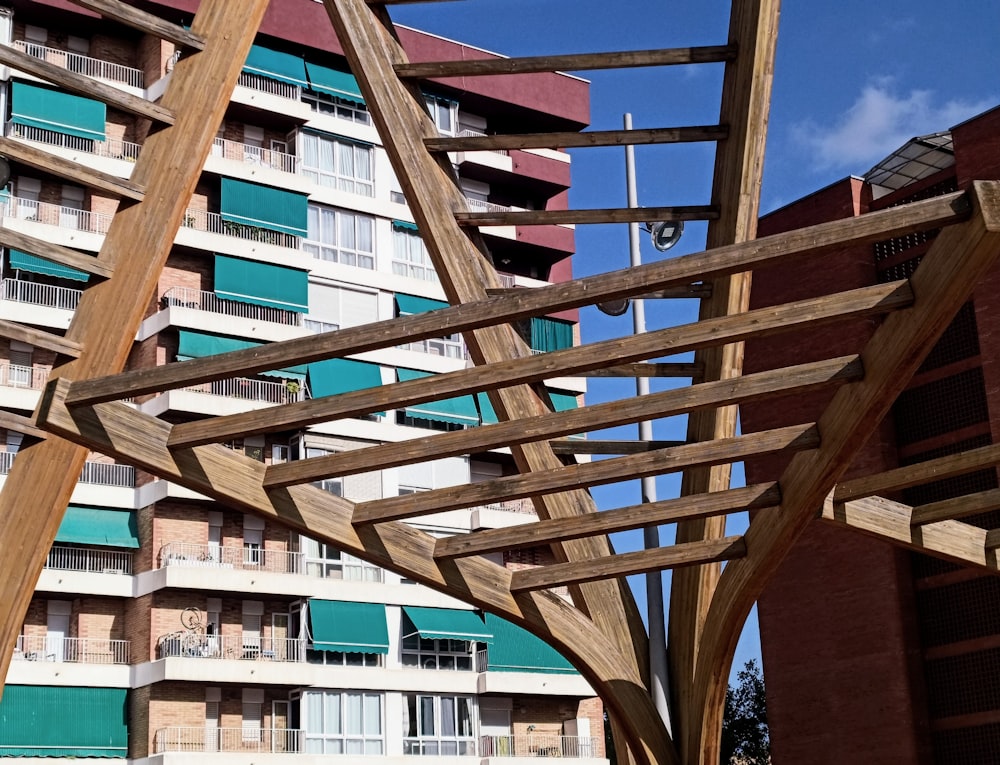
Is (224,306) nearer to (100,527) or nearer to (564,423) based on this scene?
(100,527)

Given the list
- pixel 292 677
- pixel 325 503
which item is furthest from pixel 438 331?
pixel 292 677

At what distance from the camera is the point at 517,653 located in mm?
42125

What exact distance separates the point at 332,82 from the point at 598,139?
35208 millimetres

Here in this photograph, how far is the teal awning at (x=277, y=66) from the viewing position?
41.7m

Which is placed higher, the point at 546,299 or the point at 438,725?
the point at 546,299

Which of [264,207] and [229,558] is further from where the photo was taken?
[264,207]

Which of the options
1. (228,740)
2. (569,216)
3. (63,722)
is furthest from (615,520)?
(228,740)

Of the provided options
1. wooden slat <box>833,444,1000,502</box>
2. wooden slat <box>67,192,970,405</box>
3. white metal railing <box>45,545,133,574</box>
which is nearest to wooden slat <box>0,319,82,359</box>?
wooden slat <box>67,192,970,405</box>

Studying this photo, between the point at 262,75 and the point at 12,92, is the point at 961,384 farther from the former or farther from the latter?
the point at 12,92

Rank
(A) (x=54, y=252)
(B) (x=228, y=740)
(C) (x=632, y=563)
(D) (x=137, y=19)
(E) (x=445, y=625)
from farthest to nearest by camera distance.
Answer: (E) (x=445, y=625)
(B) (x=228, y=740)
(C) (x=632, y=563)
(D) (x=137, y=19)
(A) (x=54, y=252)

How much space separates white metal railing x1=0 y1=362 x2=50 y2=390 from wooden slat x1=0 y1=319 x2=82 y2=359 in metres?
30.3

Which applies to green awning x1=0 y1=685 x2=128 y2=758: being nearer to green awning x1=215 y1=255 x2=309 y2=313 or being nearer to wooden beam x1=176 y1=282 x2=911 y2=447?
green awning x1=215 y1=255 x2=309 y2=313

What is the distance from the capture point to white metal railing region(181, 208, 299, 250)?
40.0m

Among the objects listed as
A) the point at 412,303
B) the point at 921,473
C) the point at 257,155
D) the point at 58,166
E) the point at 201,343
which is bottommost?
the point at 921,473
